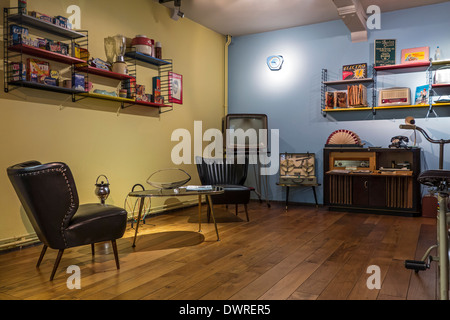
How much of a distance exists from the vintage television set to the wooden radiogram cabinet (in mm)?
984

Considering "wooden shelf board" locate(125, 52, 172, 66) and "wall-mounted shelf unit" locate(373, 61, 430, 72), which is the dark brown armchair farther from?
"wall-mounted shelf unit" locate(373, 61, 430, 72)

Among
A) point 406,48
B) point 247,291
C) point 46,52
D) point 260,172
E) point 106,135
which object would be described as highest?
point 406,48

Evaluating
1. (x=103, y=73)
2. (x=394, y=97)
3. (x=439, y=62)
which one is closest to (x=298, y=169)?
(x=394, y=97)

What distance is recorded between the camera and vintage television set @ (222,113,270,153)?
5.52 m

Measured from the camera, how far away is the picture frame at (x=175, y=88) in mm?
5059

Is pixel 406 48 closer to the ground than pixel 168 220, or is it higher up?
higher up

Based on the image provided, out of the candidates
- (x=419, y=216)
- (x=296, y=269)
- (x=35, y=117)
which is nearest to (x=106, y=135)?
(x=35, y=117)

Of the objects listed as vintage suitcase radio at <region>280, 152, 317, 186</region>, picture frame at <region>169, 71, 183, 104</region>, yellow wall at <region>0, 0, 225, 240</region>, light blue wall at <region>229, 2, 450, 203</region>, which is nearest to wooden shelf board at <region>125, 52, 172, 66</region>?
yellow wall at <region>0, 0, 225, 240</region>

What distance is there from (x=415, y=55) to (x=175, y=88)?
10.9 ft

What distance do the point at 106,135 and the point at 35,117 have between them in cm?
87

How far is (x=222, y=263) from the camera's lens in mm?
2812

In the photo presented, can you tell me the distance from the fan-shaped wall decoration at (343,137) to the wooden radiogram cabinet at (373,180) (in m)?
0.13

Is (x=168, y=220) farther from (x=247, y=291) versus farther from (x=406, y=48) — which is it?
(x=406, y=48)

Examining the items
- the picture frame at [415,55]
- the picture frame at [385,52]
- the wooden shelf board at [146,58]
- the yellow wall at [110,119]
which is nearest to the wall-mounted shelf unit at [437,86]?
the picture frame at [415,55]
